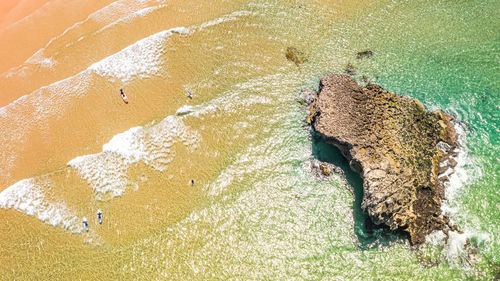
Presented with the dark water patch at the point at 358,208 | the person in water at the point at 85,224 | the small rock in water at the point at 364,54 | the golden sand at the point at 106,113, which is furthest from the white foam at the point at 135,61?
the small rock in water at the point at 364,54

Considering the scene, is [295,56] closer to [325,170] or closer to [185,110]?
[185,110]

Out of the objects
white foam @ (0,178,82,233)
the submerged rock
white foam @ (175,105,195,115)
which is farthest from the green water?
white foam @ (0,178,82,233)

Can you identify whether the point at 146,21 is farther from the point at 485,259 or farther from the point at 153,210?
the point at 485,259

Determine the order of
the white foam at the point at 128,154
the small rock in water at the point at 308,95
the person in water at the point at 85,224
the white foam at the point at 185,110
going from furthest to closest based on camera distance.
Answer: the small rock in water at the point at 308,95, the white foam at the point at 185,110, the white foam at the point at 128,154, the person in water at the point at 85,224

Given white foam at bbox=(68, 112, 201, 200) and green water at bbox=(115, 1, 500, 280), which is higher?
white foam at bbox=(68, 112, 201, 200)

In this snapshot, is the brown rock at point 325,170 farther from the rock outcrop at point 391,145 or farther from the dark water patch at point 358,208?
the rock outcrop at point 391,145

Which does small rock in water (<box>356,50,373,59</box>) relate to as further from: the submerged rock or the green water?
the submerged rock

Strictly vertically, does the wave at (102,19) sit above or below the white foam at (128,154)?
above
